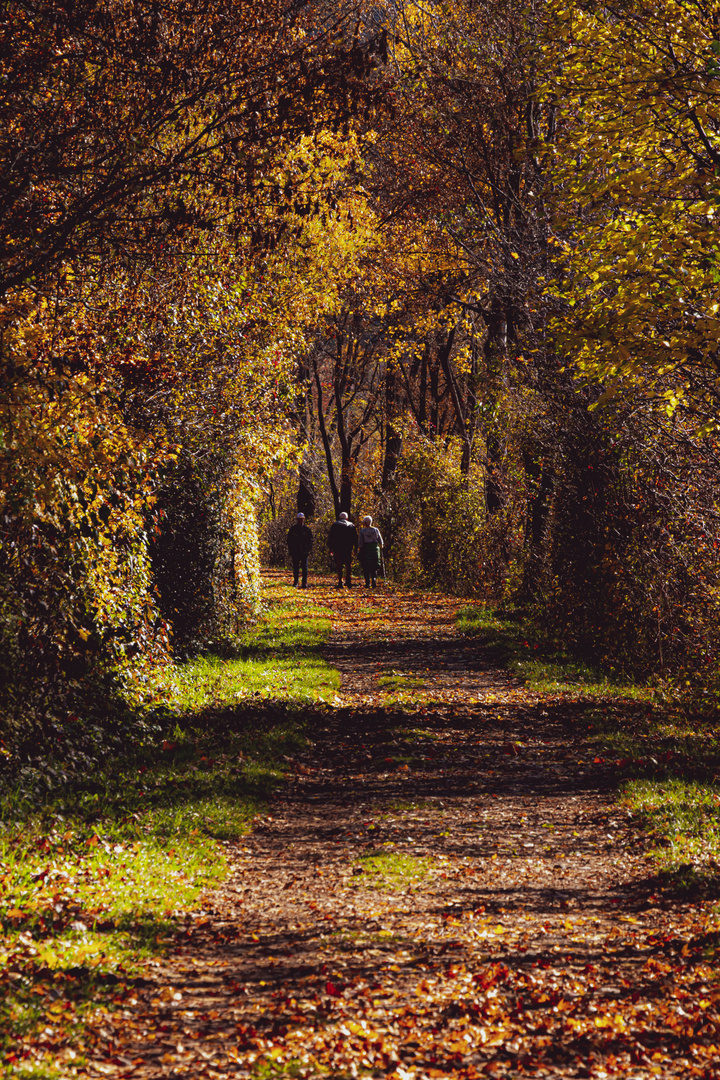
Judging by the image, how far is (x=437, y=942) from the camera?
5.70 m

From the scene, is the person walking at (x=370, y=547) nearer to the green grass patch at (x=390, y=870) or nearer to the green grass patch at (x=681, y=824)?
the green grass patch at (x=681, y=824)

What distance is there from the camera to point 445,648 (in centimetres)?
1658

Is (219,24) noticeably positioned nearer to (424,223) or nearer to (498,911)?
(498,911)

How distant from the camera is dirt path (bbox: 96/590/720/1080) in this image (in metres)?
4.49

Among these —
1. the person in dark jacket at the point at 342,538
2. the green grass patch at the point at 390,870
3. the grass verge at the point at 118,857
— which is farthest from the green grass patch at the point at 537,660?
the person in dark jacket at the point at 342,538

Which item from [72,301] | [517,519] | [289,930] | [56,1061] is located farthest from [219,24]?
[517,519]

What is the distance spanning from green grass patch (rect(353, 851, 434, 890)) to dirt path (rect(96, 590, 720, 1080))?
2 cm

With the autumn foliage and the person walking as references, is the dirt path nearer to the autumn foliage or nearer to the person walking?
the autumn foliage

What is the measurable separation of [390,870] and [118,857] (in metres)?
1.94

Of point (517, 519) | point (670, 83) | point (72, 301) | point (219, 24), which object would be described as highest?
point (219, 24)

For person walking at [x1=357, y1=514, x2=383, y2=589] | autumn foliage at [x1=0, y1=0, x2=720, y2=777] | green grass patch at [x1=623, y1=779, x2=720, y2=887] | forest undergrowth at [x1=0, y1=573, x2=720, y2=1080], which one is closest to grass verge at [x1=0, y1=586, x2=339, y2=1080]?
forest undergrowth at [x1=0, y1=573, x2=720, y2=1080]

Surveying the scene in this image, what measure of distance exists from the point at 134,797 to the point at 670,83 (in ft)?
23.9

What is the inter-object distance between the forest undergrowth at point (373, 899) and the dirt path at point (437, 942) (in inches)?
0.7

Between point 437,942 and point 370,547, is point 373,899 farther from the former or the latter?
point 370,547
